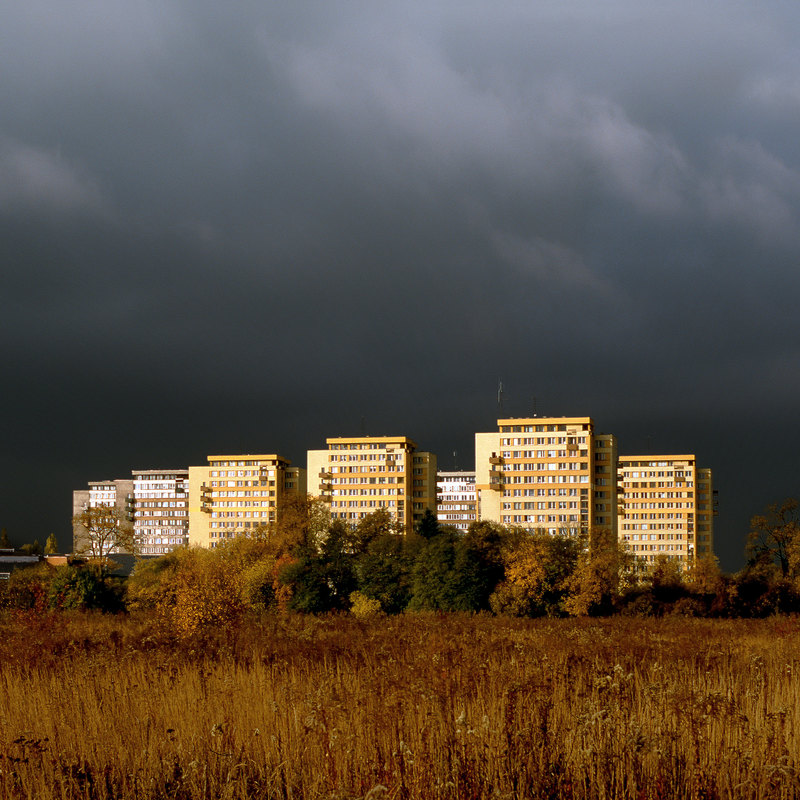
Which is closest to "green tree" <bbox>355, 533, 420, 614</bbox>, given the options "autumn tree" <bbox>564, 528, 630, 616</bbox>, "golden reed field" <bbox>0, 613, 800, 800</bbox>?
"autumn tree" <bbox>564, 528, 630, 616</bbox>

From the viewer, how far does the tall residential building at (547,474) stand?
14812 centimetres

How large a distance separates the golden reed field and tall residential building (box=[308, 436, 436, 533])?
15175 centimetres

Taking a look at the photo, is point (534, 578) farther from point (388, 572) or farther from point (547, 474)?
point (547, 474)

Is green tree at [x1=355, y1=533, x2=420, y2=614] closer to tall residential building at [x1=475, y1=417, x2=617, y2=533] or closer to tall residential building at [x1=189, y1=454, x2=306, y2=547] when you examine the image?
tall residential building at [x1=475, y1=417, x2=617, y2=533]

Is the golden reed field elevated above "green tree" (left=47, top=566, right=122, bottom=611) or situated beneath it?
elevated above

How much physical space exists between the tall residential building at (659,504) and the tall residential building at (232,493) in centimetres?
6623

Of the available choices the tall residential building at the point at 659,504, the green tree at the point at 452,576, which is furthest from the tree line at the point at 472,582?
the tall residential building at the point at 659,504

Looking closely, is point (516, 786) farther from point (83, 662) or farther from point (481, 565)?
point (481, 565)

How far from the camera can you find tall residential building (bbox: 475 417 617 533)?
148125 millimetres

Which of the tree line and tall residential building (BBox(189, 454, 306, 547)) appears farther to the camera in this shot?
tall residential building (BBox(189, 454, 306, 547))

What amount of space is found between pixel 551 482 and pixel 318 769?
14395 centimetres

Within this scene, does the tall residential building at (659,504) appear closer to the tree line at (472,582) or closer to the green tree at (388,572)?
the tree line at (472,582)

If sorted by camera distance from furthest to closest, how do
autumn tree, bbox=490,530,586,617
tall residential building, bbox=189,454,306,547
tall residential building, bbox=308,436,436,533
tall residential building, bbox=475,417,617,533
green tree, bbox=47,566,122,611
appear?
tall residential building, bbox=189,454,306,547 < tall residential building, bbox=308,436,436,533 < tall residential building, bbox=475,417,617,533 < autumn tree, bbox=490,530,586,617 < green tree, bbox=47,566,122,611

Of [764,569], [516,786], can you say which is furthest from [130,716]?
[764,569]
